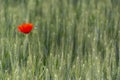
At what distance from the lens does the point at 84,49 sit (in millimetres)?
2996

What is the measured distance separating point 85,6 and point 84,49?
3.67 feet

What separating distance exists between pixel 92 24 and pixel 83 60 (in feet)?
2.52

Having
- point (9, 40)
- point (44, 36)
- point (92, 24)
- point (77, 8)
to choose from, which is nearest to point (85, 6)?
point (77, 8)

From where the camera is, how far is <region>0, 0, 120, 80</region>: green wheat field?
2.43m

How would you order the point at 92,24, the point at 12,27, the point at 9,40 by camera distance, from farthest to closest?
the point at 92,24, the point at 12,27, the point at 9,40

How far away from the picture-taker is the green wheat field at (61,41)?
2.43m

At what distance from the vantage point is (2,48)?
9.29ft

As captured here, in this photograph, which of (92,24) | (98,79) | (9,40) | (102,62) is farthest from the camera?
(92,24)

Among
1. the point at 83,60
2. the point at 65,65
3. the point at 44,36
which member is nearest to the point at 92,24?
the point at 44,36

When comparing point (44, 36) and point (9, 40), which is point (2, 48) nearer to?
point (9, 40)

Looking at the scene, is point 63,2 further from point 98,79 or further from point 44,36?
point 98,79

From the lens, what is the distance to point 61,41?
3146 millimetres

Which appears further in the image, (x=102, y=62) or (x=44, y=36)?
(x=44, y=36)

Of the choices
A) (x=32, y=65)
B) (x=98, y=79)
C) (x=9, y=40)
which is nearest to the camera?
(x=98, y=79)
